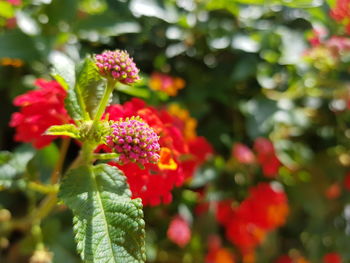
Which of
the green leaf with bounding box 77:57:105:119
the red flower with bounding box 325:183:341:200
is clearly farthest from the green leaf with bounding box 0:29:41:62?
the red flower with bounding box 325:183:341:200

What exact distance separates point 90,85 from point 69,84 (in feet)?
0.13

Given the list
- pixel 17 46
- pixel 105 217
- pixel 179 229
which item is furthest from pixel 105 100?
pixel 179 229

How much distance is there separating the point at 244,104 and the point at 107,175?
0.76m

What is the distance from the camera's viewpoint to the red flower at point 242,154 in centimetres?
125

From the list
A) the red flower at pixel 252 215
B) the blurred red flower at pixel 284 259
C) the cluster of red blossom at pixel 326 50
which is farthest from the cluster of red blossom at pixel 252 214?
the cluster of red blossom at pixel 326 50

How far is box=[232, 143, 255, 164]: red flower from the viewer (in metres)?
1.25

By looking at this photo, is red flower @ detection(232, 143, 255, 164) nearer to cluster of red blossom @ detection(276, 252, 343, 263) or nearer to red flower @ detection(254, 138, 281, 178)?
red flower @ detection(254, 138, 281, 178)

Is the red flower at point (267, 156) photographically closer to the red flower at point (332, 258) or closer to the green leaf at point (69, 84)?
the red flower at point (332, 258)

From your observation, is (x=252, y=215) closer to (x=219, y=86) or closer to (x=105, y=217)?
(x=219, y=86)

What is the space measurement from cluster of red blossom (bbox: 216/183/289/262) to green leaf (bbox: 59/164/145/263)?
2.41ft

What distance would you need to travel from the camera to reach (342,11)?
1.21 m

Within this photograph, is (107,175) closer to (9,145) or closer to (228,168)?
(9,145)

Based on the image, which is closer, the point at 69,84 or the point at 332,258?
the point at 69,84

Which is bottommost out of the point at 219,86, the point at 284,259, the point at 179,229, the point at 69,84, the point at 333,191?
the point at 284,259
